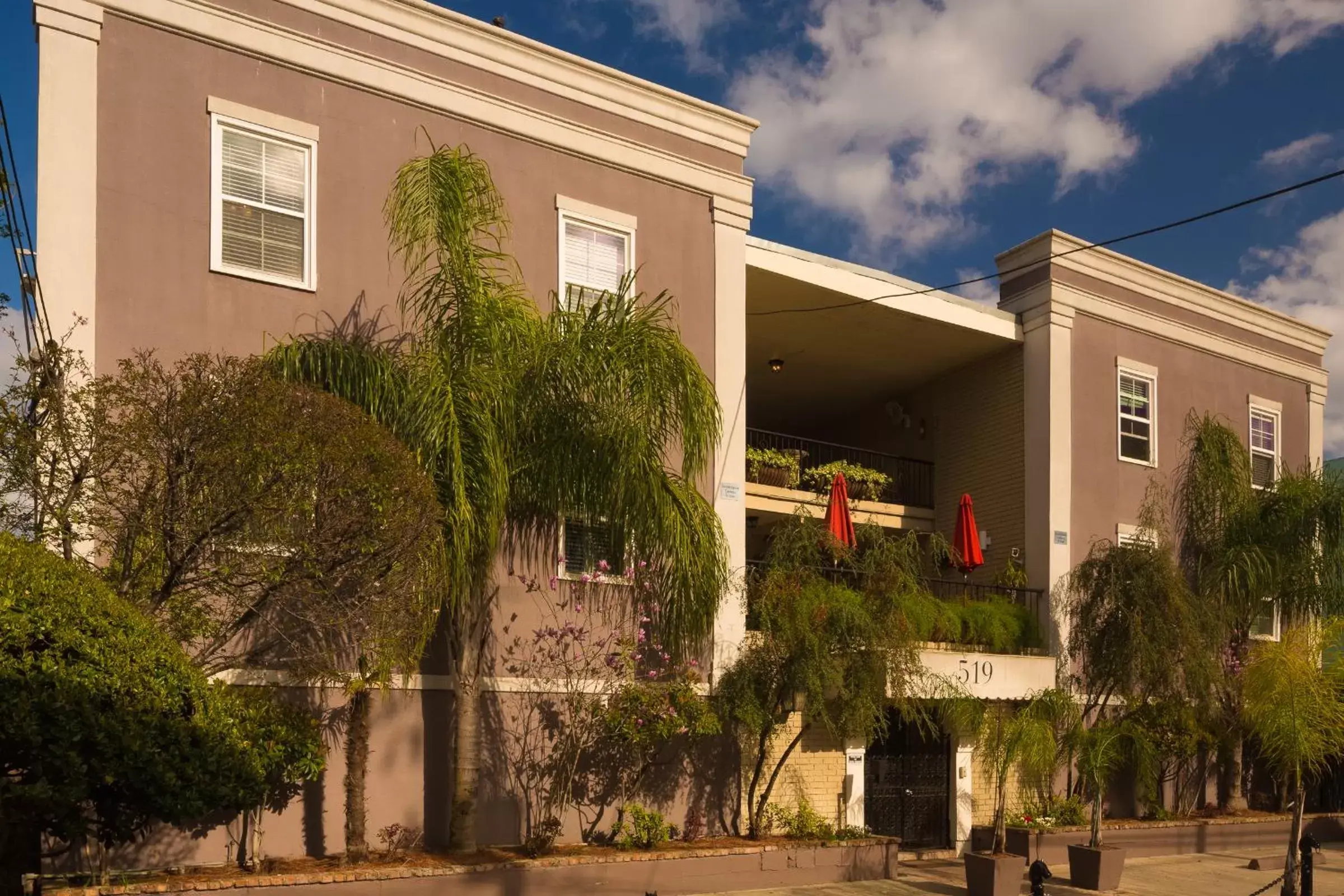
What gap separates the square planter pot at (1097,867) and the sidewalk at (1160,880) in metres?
0.14

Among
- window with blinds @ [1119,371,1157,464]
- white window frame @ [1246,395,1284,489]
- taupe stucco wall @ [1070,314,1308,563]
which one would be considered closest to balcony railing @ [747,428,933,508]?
taupe stucco wall @ [1070,314,1308,563]

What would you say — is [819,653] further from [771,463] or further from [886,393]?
[886,393]

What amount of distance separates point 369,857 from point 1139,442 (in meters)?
15.1

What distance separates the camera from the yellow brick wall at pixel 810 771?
17.5 m

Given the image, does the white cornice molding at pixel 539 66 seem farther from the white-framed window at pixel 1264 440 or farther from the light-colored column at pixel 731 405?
the white-framed window at pixel 1264 440

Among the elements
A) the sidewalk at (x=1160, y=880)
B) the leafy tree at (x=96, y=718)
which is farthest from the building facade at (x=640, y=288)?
the leafy tree at (x=96, y=718)

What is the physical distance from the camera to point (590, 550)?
1541cm

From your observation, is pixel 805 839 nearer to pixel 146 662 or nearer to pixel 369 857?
pixel 369 857

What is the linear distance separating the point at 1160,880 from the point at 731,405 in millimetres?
8582

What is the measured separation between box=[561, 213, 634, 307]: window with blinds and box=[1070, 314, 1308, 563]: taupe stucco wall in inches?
345

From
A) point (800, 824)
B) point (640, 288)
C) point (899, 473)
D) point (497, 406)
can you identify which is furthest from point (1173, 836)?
point (497, 406)

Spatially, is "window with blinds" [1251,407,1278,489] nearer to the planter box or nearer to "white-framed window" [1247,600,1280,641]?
"white-framed window" [1247,600,1280,641]

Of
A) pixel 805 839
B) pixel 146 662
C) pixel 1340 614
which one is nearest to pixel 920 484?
pixel 1340 614

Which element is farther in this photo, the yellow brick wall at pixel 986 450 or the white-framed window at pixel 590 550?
the yellow brick wall at pixel 986 450
